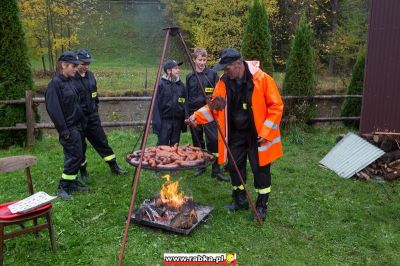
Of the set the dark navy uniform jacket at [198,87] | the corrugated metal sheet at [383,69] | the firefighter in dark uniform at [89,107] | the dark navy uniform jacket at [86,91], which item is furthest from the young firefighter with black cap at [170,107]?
the corrugated metal sheet at [383,69]

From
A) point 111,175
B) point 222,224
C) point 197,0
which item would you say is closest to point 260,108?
point 222,224

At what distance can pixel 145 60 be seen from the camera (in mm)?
28562

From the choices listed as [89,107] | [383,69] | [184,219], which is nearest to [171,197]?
[184,219]

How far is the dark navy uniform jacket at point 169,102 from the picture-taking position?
20.8 ft

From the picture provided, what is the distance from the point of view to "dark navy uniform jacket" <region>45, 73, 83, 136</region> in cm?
525

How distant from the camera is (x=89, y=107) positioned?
5.96 meters

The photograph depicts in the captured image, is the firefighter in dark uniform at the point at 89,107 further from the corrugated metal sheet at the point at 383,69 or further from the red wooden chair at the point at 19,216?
the corrugated metal sheet at the point at 383,69

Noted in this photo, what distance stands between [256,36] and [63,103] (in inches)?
247

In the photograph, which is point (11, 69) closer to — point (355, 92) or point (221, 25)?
point (355, 92)

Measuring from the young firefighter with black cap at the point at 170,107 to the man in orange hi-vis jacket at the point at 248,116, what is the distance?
1362 mm

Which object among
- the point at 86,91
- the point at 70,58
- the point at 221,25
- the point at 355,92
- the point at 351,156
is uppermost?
the point at 221,25

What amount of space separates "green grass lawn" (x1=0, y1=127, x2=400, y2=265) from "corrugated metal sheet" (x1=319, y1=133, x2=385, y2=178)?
248 millimetres

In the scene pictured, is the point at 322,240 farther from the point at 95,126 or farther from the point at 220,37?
the point at 220,37

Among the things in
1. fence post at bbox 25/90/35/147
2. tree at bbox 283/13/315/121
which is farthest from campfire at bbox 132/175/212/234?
tree at bbox 283/13/315/121
